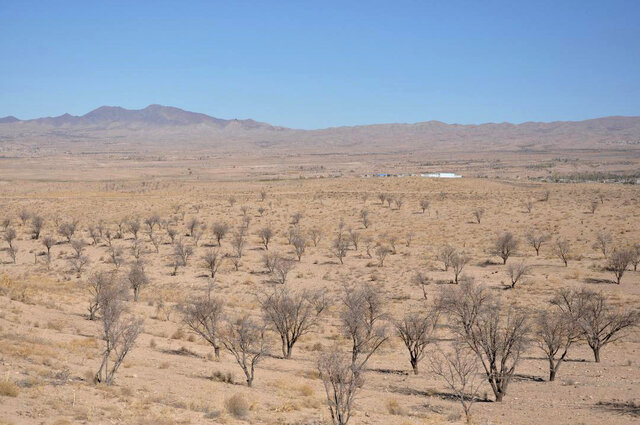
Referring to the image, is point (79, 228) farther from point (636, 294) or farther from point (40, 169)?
point (40, 169)

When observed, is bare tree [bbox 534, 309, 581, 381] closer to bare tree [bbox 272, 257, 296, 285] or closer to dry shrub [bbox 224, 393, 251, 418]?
dry shrub [bbox 224, 393, 251, 418]

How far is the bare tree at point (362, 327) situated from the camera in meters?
19.2

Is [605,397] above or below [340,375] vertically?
below

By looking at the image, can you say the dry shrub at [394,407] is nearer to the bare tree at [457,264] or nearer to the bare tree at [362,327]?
the bare tree at [362,327]

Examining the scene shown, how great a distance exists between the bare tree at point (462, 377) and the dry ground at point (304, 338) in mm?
402

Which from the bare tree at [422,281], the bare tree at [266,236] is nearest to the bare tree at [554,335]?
the bare tree at [422,281]

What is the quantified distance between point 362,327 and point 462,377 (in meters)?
7.10

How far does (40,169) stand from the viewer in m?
141

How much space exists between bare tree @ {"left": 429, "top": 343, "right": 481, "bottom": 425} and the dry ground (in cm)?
40

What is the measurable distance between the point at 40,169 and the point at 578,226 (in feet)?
445

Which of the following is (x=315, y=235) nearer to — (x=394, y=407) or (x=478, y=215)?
(x=478, y=215)

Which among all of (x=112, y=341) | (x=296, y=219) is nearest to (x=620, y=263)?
(x=112, y=341)

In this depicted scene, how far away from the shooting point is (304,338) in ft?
78.1

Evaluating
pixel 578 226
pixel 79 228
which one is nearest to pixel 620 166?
pixel 578 226
